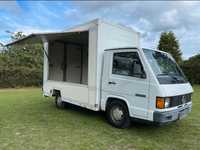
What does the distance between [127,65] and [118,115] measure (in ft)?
4.41

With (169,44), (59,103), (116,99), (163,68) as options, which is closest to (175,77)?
(163,68)

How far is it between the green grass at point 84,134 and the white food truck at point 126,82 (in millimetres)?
481

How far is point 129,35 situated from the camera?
21.9ft

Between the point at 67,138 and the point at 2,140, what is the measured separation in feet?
4.55

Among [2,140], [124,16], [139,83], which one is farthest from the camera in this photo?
[124,16]

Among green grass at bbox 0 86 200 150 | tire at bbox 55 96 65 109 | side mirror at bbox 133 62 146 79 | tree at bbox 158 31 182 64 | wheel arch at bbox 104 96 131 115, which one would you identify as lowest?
green grass at bbox 0 86 200 150

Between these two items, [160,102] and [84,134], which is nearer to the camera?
[160,102]

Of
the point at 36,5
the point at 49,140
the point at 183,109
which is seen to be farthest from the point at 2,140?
the point at 36,5

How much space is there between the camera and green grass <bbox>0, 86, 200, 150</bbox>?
4.30m

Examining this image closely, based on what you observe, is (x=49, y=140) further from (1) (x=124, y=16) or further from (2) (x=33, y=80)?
(2) (x=33, y=80)

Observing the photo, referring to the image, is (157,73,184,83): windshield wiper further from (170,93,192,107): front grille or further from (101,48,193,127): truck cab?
(170,93,192,107): front grille

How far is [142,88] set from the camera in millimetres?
4746

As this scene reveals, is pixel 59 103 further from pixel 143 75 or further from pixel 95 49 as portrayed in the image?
pixel 143 75

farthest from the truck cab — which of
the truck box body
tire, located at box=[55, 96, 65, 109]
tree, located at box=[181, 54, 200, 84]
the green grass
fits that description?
tree, located at box=[181, 54, 200, 84]
